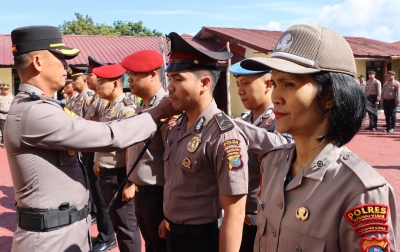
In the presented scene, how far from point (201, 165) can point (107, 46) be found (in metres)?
15.6

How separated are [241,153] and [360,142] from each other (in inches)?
356

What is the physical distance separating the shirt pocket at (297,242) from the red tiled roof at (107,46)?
1378 centimetres

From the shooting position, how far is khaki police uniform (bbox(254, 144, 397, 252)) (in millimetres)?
1107

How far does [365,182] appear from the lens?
1.13 m

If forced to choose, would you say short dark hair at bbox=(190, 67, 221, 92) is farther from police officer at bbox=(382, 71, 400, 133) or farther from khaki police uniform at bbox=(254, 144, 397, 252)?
police officer at bbox=(382, 71, 400, 133)

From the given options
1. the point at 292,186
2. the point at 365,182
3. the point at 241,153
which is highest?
the point at 365,182

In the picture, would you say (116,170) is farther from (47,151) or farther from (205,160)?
(205,160)

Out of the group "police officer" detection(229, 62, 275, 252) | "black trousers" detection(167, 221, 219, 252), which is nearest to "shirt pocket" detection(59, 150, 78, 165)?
"black trousers" detection(167, 221, 219, 252)

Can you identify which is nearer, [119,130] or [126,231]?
[119,130]

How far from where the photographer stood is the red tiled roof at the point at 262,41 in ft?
49.8

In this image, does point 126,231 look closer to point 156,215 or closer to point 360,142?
point 156,215

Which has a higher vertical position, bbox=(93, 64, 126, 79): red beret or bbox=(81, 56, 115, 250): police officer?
bbox=(93, 64, 126, 79): red beret

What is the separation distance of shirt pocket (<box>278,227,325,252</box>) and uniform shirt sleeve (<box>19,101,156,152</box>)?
1.16 m

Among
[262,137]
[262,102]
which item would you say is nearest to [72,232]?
[262,137]
